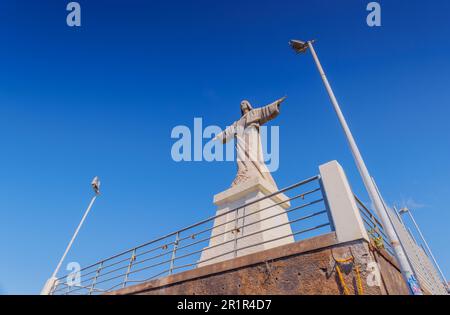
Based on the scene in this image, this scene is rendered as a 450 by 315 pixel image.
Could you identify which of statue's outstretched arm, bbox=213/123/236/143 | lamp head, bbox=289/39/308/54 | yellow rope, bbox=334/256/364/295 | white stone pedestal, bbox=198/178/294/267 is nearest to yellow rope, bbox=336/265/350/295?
yellow rope, bbox=334/256/364/295

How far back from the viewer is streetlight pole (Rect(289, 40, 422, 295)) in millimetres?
3161

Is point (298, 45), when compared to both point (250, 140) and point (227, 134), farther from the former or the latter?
point (227, 134)

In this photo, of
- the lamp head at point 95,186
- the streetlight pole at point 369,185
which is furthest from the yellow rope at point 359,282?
the lamp head at point 95,186

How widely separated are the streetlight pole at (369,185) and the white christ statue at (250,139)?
104 inches

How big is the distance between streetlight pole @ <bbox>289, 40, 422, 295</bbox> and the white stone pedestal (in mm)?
2380

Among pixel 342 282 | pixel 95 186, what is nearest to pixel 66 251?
pixel 95 186

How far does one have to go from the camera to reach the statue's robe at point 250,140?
27.4ft

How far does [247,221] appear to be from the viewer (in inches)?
261

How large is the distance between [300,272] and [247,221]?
2.99m

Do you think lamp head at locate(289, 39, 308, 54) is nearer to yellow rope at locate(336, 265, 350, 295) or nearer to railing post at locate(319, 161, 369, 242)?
railing post at locate(319, 161, 369, 242)

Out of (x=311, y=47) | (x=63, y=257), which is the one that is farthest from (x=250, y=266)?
(x=63, y=257)

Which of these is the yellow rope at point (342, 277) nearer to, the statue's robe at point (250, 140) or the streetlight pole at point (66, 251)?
the statue's robe at point (250, 140)
